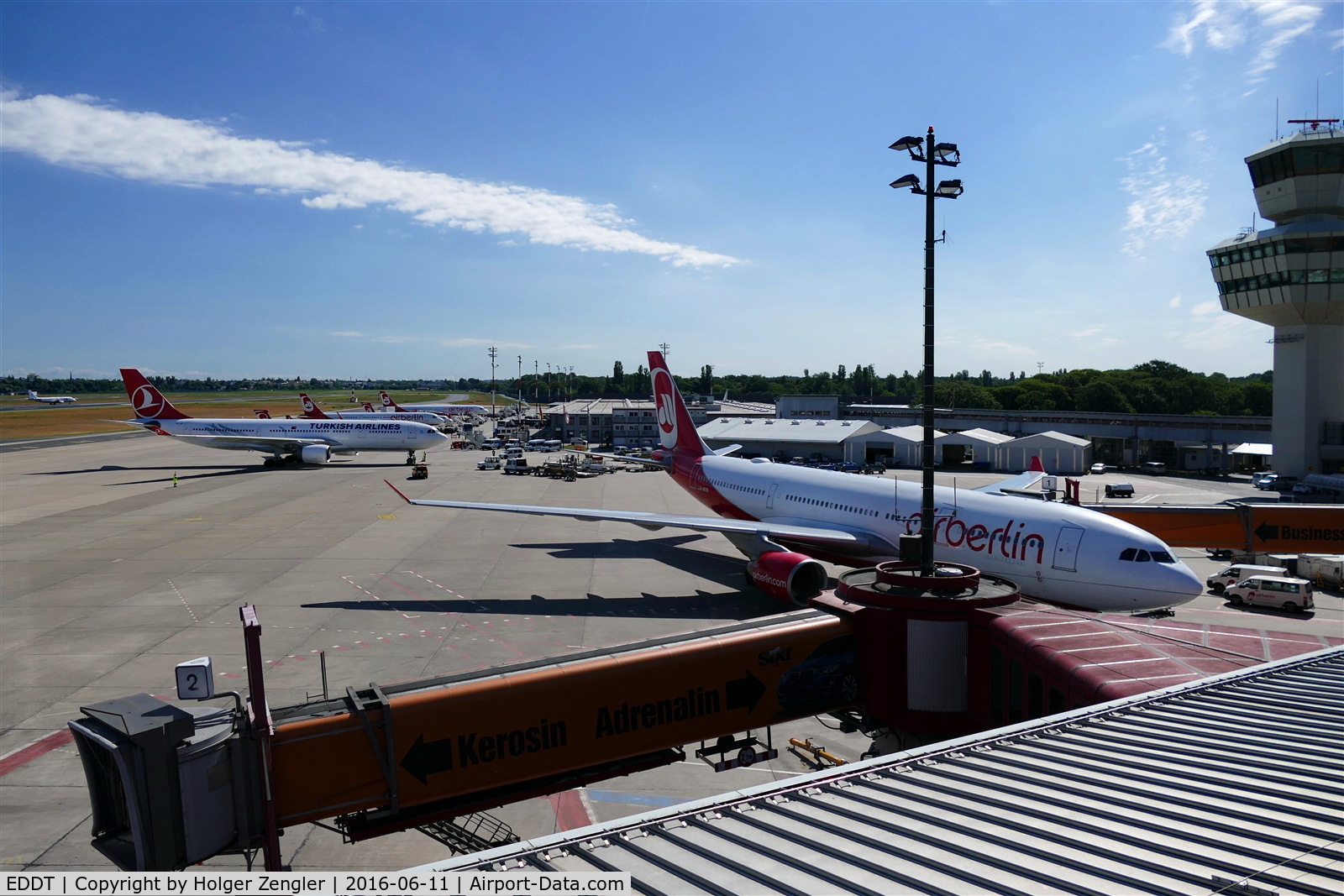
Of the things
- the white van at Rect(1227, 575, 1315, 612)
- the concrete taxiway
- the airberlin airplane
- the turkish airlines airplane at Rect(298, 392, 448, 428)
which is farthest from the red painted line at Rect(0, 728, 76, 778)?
the turkish airlines airplane at Rect(298, 392, 448, 428)

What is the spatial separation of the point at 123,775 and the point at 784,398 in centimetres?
11672

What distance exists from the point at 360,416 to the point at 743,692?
419 ft

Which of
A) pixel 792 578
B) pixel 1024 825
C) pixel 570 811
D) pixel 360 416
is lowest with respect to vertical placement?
pixel 570 811

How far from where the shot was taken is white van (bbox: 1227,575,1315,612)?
97.9 feet

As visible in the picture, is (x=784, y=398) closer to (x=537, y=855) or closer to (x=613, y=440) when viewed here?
(x=613, y=440)

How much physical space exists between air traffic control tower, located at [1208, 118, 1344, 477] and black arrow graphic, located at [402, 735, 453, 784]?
79337mm

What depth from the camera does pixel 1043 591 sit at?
77.3 feet

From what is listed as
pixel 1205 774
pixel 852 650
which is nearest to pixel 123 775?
pixel 852 650

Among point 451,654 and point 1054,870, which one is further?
point 451,654

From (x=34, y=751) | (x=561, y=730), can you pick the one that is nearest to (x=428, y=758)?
(x=561, y=730)

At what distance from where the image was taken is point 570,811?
50.9 feet

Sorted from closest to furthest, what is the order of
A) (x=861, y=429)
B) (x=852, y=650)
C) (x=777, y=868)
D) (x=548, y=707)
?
(x=777, y=868) < (x=548, y=707) < (x=852, y=650) < (x=861, y=429)

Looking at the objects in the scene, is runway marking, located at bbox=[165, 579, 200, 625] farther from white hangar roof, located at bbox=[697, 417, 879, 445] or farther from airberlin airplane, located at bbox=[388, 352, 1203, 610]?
white hangar roof, located at bbox=[697, 417, 879, 445]

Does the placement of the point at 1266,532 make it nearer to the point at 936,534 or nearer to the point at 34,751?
the point at 936,534
